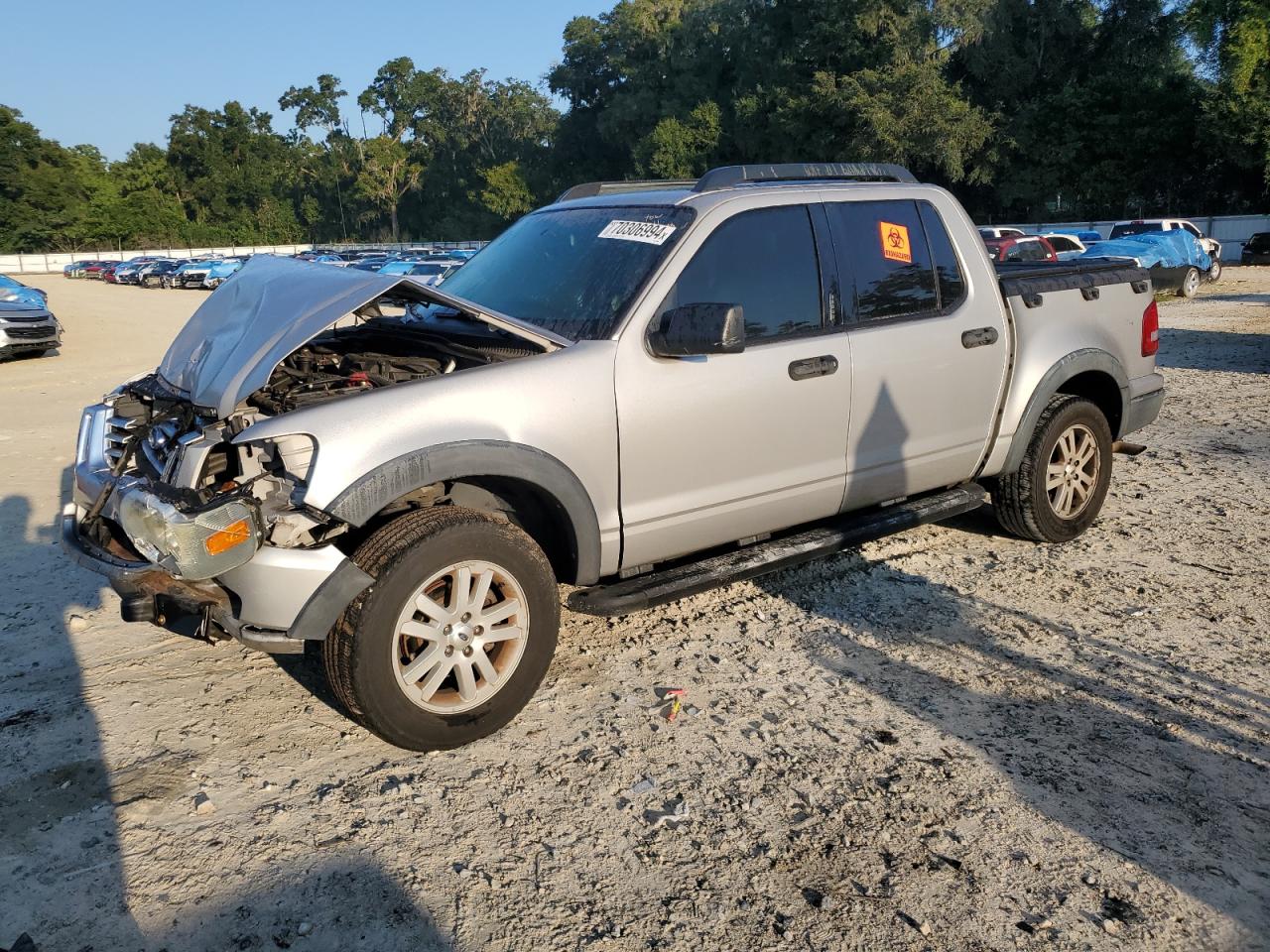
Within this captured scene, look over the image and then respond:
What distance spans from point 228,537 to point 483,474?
87 centimetres

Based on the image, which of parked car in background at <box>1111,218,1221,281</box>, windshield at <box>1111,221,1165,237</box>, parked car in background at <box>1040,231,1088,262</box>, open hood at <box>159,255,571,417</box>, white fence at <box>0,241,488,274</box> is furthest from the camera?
white fence at <box>0,241,488,274</box>

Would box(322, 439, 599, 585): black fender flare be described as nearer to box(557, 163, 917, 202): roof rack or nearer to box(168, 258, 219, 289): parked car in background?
box(557, 163, 917, 202): roof rack

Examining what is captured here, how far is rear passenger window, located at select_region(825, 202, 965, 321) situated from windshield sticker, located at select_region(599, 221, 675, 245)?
0.86m

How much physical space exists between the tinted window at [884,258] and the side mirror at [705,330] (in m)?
1.05

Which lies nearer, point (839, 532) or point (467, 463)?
point (467, 463)

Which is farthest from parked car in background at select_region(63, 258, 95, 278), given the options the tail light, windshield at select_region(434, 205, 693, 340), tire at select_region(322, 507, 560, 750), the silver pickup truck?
tire at select_region(322, 507, 560, 750)

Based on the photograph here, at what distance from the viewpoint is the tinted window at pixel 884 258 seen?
4559mm

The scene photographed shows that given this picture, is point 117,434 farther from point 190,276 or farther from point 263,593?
point 190,276

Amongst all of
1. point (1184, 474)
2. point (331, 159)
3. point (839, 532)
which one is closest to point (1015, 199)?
point (1184, 474)

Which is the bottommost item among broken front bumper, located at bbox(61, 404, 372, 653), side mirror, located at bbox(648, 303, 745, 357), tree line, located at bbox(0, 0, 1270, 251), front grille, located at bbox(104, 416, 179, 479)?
broken front bumper, located at bbox(61, 404, 372, 653)

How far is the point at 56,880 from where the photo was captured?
2.92 m

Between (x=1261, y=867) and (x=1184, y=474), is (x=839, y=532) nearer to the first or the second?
(x=1261, y=867)

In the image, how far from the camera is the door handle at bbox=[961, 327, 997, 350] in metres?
4.89

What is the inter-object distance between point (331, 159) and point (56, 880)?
369 feet
